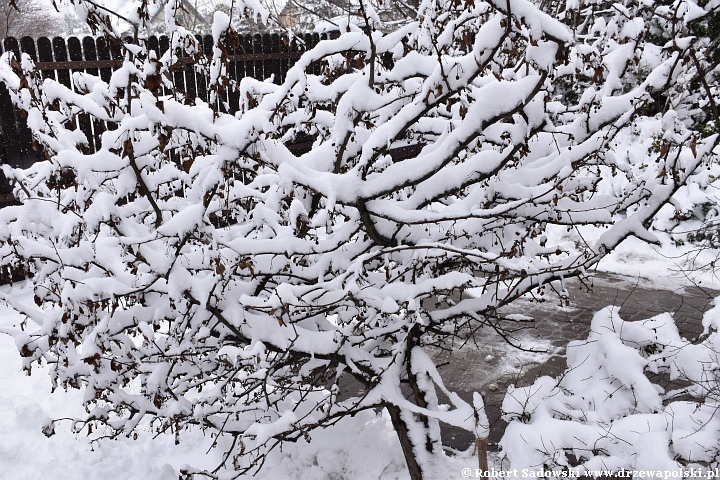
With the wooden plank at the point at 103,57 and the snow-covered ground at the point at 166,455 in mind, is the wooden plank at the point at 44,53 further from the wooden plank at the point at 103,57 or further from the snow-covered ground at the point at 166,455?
the snow-covered ground at the point at 166,455

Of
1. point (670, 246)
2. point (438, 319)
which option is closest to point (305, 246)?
point (438, 319)

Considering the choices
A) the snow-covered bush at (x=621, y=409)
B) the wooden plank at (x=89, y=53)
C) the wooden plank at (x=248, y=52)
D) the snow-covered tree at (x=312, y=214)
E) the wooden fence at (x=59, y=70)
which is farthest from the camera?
the wooden plank at (x=248, y=52)

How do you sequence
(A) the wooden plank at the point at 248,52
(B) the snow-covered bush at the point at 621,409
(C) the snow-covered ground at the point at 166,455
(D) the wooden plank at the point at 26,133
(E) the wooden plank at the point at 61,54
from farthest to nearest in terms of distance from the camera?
1. (A) the wooden plank at the point at 248,52
2. (E) the wooden plank at the point at 61,54
3. (D) the wooden plank at the point at 26,133
4. (C) the snow-covered ground at the point at 166,455
5. (B) the snow-covered bush at the point at 621,409

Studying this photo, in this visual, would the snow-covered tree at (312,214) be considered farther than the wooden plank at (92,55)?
No

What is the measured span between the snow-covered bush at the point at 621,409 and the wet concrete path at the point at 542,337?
556 mm

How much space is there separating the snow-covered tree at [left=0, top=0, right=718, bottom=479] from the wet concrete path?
1.03 meters

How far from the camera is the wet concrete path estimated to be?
4.77 metres

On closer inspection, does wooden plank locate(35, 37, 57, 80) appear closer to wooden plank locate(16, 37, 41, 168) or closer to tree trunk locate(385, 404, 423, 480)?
wooden plank locate(16, 37, 41, 168)

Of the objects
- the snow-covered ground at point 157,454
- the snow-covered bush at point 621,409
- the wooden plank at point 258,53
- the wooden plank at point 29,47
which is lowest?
the snow-covered ground at point 157,454

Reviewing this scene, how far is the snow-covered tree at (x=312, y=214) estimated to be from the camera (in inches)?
100

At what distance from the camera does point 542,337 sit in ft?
18.9

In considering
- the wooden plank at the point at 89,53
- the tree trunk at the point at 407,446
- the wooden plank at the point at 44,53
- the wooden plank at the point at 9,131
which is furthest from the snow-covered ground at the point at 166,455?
the wooden plank at the point at 89,53

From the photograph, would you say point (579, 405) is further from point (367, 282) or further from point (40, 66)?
point (40, 66)

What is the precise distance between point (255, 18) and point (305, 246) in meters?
1.13
